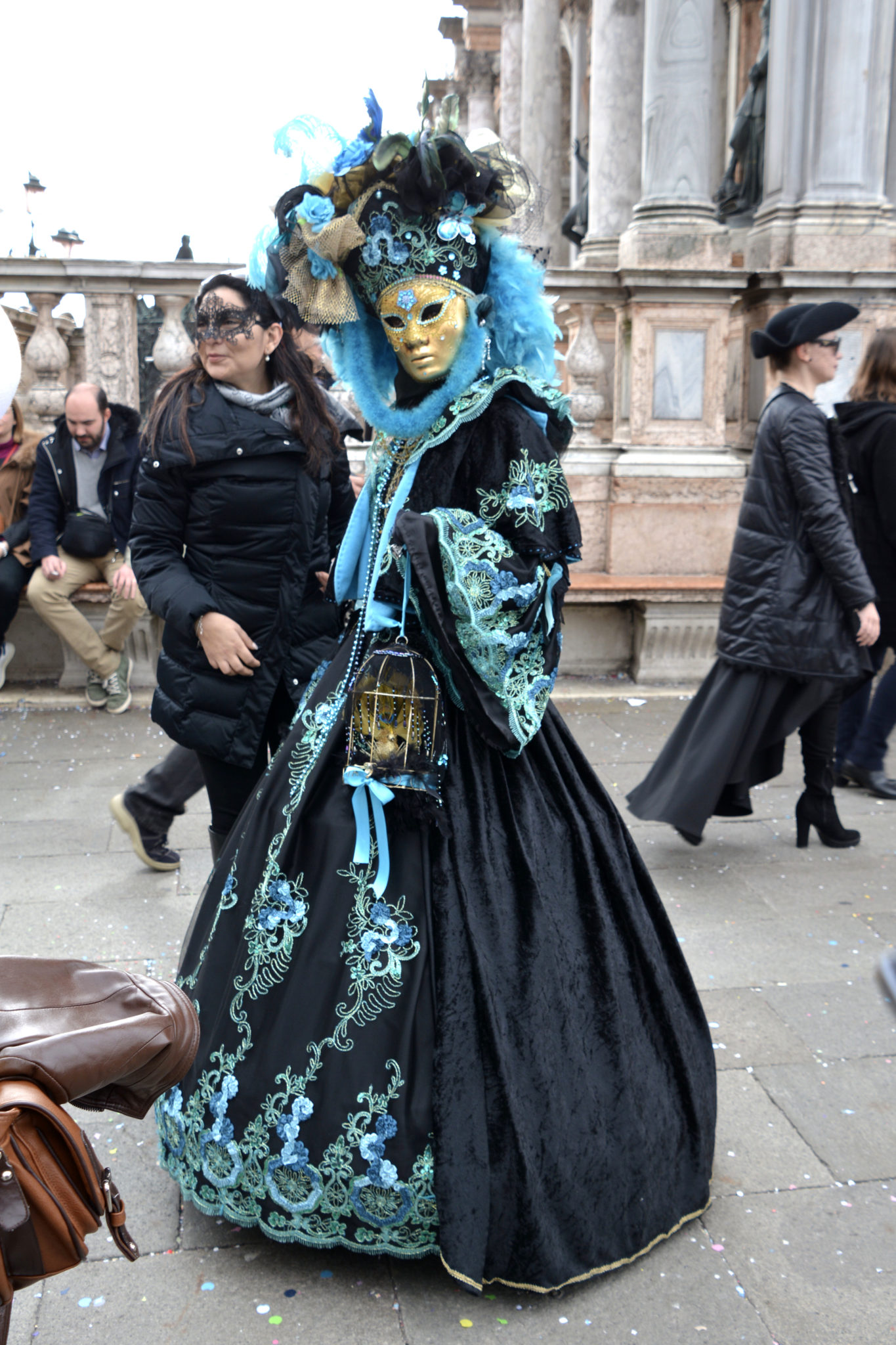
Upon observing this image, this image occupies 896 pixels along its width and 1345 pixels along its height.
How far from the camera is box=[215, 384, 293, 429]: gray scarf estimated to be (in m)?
3.05

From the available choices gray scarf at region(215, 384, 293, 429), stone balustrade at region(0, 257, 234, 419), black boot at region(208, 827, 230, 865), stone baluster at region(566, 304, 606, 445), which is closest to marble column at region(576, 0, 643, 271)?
stone baluster at region(566, 304, 606, 445)

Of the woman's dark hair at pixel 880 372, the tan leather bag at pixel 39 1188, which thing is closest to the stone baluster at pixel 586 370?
the woman's dark hair at pixel 880 372

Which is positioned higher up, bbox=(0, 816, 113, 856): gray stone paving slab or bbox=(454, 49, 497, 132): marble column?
bbox=(454, 49, 497, 132): marble column

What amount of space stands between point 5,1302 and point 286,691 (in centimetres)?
200

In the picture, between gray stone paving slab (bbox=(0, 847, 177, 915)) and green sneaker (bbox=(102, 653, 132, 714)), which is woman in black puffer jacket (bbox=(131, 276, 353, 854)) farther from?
green sneaker (bbox=(102, 653, 132, 714))

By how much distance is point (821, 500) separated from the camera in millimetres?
4273

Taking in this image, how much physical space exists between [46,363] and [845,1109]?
570cm

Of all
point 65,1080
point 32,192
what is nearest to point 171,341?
point 65,1080

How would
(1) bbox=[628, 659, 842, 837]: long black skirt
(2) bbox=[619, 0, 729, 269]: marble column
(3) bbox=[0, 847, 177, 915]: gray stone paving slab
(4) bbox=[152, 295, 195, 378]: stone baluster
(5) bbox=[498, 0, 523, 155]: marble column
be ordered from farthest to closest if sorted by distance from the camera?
(5) bbox=[498, 0, 523, 155]: marble column
(2) bbox=[619, 0, 729, 269]: marble column
(4) bbox=[152, 295, 195, 378]: stone baluster
(1) bbox=[628, 659, 842, 837]: long black skirt
(3) bbox=[0, 847, 177, 915]: gray stone paving slab

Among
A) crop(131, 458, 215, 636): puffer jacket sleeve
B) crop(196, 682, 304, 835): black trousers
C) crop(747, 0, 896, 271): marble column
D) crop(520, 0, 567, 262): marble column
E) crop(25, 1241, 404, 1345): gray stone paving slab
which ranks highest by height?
crop(520, 0, 567, 262): marble column

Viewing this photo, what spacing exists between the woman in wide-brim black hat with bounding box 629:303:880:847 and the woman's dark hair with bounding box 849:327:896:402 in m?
0.73

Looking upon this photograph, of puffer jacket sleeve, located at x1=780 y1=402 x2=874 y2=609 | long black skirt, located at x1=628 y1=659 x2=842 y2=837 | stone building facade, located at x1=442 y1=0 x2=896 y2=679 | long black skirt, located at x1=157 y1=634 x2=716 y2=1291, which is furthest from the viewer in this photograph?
stone building facade, located at x1=442 y1=0 x2=896 y2=679

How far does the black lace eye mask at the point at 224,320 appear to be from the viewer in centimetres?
297

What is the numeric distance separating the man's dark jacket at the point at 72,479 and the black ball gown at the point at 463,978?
4.00m
